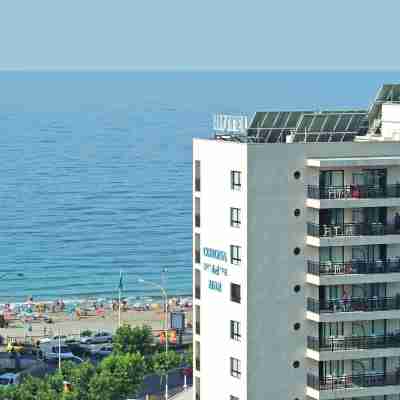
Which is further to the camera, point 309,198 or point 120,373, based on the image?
point 120,373

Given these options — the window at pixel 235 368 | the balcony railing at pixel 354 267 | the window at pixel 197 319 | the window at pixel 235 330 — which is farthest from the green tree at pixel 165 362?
the balcony railing at pixel 354 267

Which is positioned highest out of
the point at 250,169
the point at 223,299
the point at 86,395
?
the point at 250,169

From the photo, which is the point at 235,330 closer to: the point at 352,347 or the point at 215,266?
the point at 215,266

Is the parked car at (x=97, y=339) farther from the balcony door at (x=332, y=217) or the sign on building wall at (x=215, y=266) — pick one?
the balcony door at (x=332, y=217)

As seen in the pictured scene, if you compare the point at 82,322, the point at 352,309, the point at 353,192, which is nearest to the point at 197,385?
the point at 352,309

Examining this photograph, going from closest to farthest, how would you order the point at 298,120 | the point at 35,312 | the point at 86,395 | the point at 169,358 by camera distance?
the point at 298,120 < the point at 86,395 < the point at 169,358 < the point at 35,312

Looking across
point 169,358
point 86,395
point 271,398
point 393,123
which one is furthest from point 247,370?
point 169,358

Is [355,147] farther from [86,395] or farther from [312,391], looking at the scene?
[86,395]
